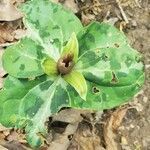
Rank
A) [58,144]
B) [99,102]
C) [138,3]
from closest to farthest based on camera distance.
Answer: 1. [99,102]
2. [58,144]
3. [138,3]

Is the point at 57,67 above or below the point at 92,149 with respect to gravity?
above

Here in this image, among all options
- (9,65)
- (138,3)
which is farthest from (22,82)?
(138,3)

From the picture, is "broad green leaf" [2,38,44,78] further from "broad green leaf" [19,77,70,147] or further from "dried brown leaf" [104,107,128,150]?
"dried brown leaf" [104,107,128,150]

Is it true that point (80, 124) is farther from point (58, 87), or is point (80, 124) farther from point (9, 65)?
point (9, 65)

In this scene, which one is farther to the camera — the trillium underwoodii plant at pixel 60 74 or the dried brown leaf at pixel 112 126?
the dried brown leaf at pixel 112 126

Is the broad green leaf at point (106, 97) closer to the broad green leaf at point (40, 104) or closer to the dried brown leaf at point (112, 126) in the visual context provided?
the broad green leaf at point (40, 104)

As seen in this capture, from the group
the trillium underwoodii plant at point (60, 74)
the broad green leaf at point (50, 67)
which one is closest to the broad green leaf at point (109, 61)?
the trillium underwoodii plant at point (60, 74)

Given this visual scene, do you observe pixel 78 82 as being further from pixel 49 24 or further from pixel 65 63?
pixel 49 24

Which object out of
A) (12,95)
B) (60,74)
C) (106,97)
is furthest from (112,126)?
(12,95)
